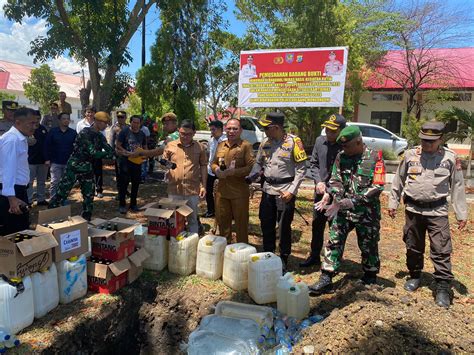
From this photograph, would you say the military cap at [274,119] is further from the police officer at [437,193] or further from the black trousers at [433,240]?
the black trousers at [433,240]

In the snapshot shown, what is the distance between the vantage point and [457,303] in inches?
144

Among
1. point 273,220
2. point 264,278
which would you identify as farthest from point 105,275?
point 273,220

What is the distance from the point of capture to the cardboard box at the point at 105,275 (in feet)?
11.9

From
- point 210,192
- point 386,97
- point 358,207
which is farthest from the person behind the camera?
point 386,97

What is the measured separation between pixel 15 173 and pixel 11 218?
1.60 ft

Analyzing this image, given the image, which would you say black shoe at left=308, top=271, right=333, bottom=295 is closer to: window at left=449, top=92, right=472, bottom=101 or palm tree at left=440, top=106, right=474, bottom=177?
palm tree at left=440, top=106, right=474, bottom=177

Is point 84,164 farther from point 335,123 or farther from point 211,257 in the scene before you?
point 335,123

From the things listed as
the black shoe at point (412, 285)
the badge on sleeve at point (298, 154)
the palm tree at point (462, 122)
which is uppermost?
the palm tree at point (462, 122)

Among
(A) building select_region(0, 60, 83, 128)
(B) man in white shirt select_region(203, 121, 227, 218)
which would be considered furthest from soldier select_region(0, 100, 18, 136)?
(A) building select_region(0, 60, 83, 128)

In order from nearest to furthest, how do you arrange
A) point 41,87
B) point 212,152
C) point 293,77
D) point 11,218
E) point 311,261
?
point 11,218 → point 311,261 → point 212,152 → point 293,77 → point 41,87

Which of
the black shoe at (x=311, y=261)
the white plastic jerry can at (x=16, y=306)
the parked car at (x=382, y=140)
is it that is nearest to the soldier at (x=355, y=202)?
the black shoe at (x=311, y=261)

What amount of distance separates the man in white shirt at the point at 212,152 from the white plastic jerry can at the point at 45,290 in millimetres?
3157

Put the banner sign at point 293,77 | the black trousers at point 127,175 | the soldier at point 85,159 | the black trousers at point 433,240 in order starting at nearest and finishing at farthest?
the black trousers at point 433,240 < the soldier at point 85,159 < the black trousers at point 127,175 < the banner sign at point 293,77

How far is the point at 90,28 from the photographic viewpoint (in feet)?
27.8
